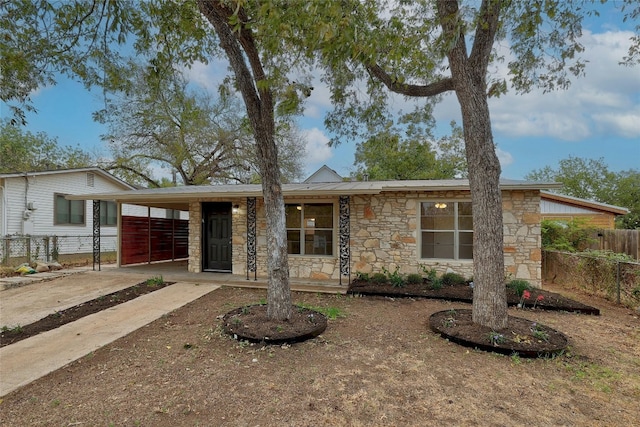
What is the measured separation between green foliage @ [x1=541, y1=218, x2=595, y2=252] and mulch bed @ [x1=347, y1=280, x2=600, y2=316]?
324 centimetres

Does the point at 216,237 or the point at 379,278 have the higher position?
the point at 216,237

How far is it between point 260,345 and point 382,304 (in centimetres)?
285

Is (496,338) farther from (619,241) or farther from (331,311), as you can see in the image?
(619,241)

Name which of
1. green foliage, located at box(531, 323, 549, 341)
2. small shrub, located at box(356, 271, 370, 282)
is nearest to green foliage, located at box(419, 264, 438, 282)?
small shrub, located at box(356, 271, 370, 282)

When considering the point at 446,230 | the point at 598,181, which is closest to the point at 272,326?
the point at 446,230

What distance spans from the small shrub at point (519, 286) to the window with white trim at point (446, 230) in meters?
0.98

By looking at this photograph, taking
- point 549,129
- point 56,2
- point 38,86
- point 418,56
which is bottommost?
point 38,86

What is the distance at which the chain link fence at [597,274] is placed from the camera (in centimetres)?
612

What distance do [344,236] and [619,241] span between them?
8052 mm

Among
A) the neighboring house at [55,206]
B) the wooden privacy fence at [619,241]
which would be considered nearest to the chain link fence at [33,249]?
the neighboring house at [55,206]

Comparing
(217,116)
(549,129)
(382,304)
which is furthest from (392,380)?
(549,129)

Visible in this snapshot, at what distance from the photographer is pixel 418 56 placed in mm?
5828

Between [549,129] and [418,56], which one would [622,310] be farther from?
[549,129]

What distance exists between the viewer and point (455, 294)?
6402 mm
